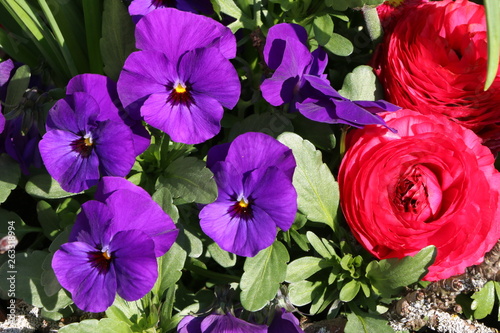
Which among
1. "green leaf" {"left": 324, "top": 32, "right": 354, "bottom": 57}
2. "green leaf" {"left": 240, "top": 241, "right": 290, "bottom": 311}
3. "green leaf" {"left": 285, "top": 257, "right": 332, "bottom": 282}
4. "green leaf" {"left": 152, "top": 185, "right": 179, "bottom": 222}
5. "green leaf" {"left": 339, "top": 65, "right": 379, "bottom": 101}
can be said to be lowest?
"green leaf" {"left": 285, "top": 257, "right": 332, "bottom": 282}

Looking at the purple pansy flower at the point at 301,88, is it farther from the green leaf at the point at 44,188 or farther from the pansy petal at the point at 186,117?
the green leaf at the point at 44,188

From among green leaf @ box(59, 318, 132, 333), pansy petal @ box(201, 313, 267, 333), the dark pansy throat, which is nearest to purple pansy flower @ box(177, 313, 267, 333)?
pansy petal @ box(201, 313, 267, 333)

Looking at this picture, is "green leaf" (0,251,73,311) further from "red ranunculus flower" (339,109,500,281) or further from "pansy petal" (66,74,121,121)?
"red ranunculus flower" (339,109,500,281)

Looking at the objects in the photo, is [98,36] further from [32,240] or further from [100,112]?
[32,240]

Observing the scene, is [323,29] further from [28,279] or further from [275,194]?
[28,279]

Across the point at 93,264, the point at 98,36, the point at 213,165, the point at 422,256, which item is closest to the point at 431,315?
the point at 422,256

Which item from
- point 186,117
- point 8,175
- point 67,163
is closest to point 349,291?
point 186,117
